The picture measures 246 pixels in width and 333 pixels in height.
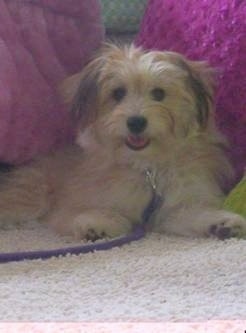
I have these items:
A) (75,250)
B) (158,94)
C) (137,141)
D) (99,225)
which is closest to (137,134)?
(137,141)

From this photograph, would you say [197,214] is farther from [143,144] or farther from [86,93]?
[86,93]

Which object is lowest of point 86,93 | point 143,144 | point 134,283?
point 134,283

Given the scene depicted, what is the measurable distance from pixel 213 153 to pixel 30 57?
555 mm

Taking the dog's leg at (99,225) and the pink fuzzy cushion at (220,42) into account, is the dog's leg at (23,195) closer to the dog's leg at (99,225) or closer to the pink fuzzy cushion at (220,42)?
the dog's leg at (99,225)

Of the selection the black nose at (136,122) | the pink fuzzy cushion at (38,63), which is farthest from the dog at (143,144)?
the pink fuzzy cushion at (38,63)

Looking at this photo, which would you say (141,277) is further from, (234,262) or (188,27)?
(188,27)

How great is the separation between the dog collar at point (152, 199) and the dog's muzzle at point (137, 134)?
94mm

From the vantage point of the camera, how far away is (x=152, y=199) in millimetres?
2178

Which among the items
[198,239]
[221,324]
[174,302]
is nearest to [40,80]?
[198,239]

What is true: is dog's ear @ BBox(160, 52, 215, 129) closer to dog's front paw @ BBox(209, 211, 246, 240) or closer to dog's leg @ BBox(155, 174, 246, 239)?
dog's leg @ BBox(155, 174, 246, 239)

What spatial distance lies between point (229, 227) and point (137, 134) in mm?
328

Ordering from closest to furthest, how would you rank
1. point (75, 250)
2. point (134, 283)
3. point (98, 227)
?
point (134, 283)
point (75, 250)
point (98, 227)

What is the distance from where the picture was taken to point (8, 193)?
2.33 m

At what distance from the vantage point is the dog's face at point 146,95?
2.13 metres
